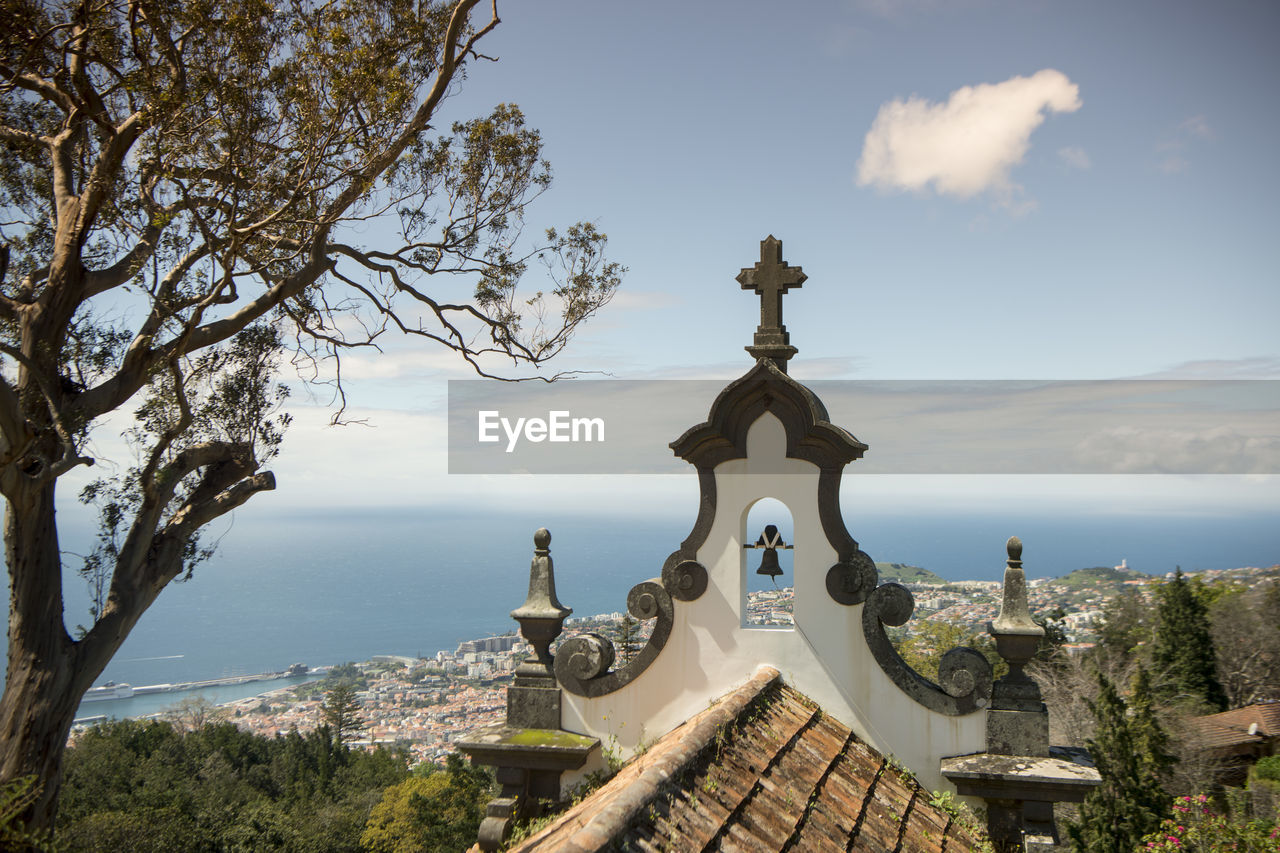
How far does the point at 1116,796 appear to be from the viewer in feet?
57.4

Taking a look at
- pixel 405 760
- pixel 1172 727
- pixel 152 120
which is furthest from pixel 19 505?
pixel 405 760

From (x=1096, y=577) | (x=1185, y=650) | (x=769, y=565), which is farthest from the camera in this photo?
(x=1096, y=577)

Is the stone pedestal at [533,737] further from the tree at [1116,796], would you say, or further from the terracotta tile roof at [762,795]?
the tree at [1116,796]

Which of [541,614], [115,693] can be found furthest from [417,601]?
[541,614]

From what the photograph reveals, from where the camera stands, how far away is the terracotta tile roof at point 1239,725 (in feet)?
91.7

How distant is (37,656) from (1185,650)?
3440 cm

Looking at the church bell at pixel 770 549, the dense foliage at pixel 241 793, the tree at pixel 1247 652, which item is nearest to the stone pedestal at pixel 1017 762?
the church bell at pixel 770 549

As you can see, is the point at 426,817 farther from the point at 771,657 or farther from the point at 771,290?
the point at 771,290

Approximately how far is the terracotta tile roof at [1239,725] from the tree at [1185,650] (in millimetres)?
1234

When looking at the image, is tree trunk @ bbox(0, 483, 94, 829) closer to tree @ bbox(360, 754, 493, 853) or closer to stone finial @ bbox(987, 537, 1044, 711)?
stone finial @ bbox(987, 537, 1044, 711)

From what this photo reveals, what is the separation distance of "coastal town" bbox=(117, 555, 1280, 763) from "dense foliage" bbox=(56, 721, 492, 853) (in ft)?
11.5

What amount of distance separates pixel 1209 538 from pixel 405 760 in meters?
174

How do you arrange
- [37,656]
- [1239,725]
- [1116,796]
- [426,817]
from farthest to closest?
[426,817]
[1239,725]
[1116,796]
[37,656]

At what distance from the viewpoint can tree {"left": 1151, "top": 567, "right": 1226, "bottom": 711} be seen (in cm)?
3184
